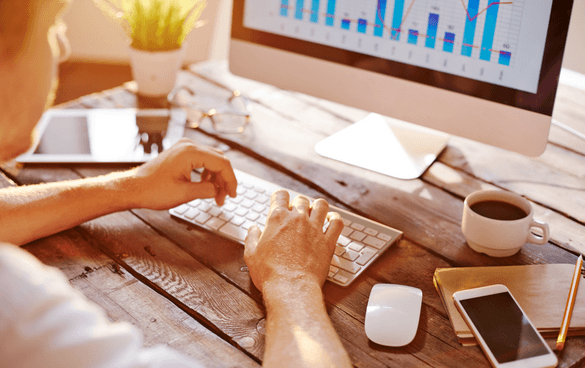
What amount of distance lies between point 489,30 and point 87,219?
774mm

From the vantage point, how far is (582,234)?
884 mm

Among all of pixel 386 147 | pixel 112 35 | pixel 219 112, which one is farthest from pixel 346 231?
pixel 112 35

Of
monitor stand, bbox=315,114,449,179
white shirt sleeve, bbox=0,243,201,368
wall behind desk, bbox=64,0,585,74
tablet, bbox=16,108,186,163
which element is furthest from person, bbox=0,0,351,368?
wall behind desk, bbox=64,0,585,74

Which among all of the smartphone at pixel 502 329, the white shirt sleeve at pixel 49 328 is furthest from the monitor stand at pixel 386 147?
the white shirt sleeve at pixel 49 328

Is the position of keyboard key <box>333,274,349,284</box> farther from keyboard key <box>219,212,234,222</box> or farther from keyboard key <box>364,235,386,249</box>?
keyboard key <box>219,212,234,222</box>

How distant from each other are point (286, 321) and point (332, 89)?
613mm

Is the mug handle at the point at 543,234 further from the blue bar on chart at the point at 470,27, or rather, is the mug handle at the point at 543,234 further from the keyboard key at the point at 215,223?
the keyboard key at the point at 215,223

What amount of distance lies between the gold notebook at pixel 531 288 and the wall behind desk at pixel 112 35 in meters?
2.43

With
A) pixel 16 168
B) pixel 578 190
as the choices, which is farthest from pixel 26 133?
pixel 578 190

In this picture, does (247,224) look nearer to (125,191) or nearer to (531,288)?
(125,191)

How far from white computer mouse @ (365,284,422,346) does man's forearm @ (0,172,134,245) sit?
1.58 ft

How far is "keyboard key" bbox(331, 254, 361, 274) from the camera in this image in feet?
2.53

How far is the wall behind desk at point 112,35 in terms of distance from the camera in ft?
9.73

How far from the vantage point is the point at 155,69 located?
1297 mm
